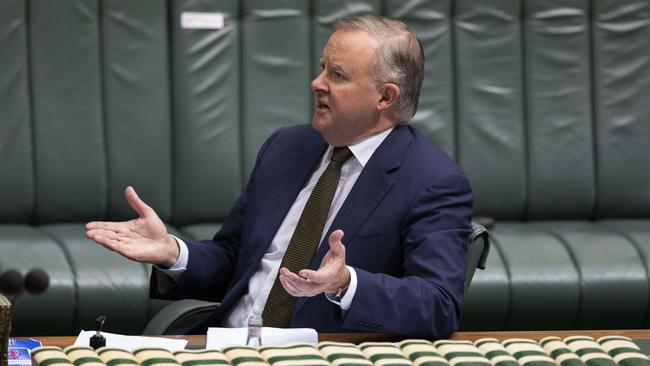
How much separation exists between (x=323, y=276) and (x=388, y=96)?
2.57 ft

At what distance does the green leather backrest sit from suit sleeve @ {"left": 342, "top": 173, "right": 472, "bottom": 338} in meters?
2.38

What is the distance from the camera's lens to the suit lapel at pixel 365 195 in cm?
279

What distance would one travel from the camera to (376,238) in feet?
9.09

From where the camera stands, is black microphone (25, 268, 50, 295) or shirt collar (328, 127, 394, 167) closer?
black microphone (25, 268, 50, 295)

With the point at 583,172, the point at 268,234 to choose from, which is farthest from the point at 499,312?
the point at 268,234

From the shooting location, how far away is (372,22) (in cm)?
295

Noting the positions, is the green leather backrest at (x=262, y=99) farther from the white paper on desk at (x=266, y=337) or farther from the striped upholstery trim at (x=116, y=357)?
the striped upholstery trim at (x=116, y=357)

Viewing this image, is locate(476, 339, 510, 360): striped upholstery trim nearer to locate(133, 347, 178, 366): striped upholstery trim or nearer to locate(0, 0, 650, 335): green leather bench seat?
locate(133, 347, 178, 366): striped upholstery trim

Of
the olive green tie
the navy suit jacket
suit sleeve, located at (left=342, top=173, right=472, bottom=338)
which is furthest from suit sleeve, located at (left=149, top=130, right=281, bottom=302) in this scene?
suit sleeve, located at (left=342, top=173, right=472, bottom=338)

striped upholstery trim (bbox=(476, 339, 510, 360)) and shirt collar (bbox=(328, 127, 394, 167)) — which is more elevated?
shirt collar (bbox=(328, 127, 394, 167))

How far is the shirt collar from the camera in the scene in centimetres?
295

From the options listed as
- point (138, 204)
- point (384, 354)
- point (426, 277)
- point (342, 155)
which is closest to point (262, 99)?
point (342, 155)

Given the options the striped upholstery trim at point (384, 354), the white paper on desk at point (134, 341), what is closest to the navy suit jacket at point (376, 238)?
the white paper on desk at point (134, 341)

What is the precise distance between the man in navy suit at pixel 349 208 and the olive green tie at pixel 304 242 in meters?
0.02
